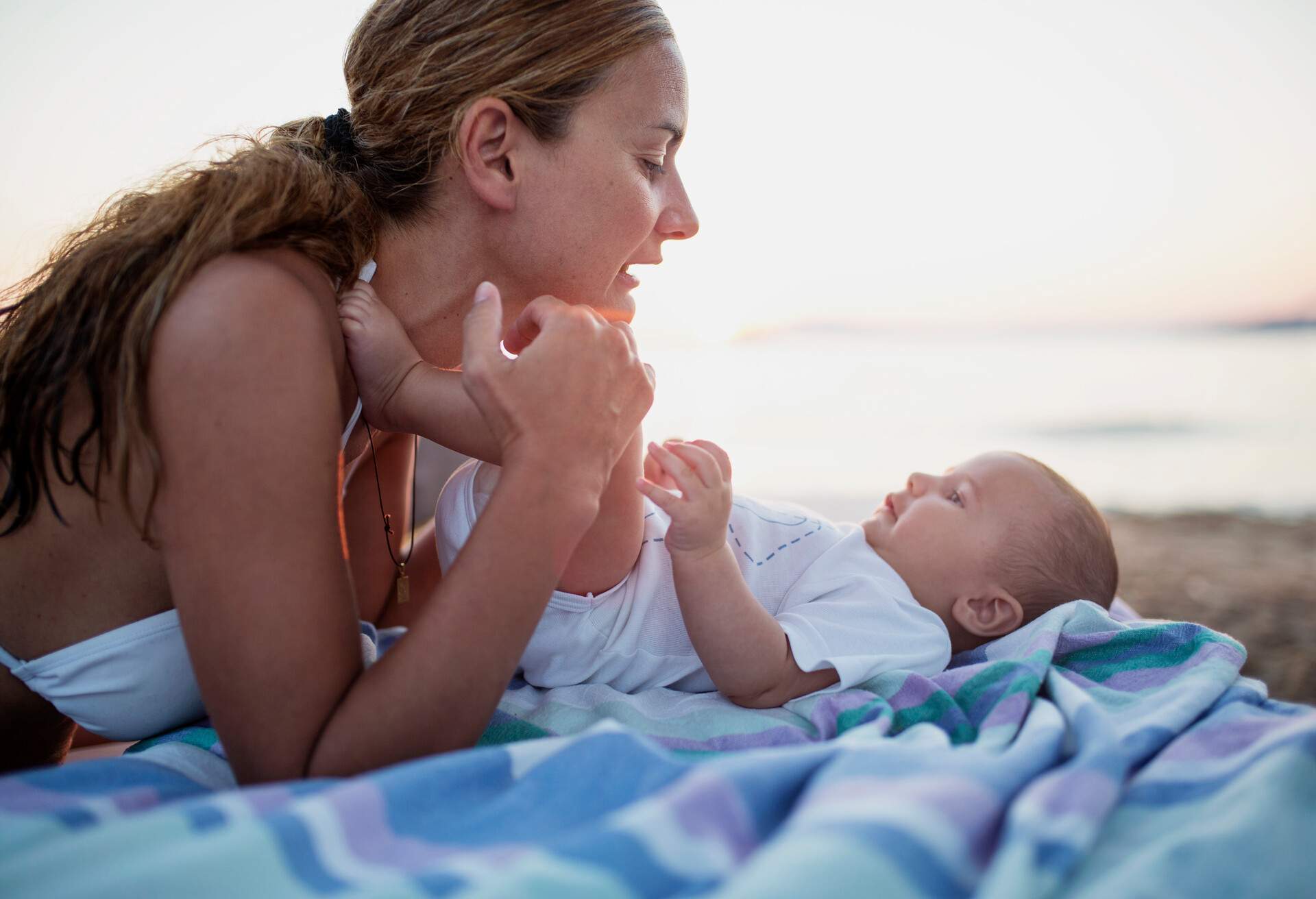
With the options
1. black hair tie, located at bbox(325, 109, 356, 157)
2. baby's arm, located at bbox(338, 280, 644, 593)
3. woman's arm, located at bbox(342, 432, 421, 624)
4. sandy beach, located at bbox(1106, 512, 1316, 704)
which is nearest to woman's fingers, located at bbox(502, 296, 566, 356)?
baby's arm, located at bbox(338, 280, 644, 593)

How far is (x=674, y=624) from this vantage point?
5.28ft

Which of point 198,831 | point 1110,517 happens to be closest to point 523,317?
point 198,831

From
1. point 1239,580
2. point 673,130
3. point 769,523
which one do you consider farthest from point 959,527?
point 1239,580

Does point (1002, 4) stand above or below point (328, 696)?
above

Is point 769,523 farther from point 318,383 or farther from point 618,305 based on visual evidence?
point 318,383

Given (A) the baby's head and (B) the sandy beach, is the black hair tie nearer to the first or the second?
(A) the baby's head

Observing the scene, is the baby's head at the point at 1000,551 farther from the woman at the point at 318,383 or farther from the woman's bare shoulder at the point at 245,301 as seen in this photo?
the woman's bare shoulder at the point at 245,301

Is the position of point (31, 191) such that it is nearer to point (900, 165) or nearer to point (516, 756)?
point (516, 756)

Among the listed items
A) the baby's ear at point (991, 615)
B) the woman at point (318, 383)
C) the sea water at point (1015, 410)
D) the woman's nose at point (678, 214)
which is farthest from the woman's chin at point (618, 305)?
the sea water at point (1015, 410)

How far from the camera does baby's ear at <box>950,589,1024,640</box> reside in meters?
1.73

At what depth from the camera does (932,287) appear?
1284cm

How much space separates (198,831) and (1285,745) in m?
1.16

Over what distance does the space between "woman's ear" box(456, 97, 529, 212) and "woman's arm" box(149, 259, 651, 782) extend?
528mm

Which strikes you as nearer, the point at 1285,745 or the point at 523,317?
the point at 1285,745
